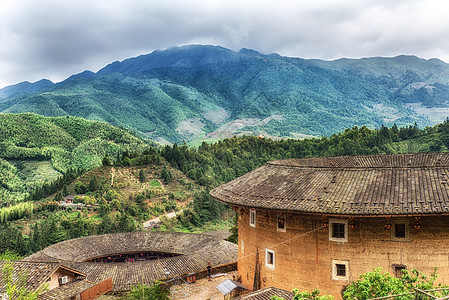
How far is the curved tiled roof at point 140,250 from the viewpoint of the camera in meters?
30.1

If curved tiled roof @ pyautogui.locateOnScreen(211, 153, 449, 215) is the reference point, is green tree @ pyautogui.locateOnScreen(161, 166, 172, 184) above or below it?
below

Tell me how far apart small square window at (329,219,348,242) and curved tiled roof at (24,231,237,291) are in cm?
1612

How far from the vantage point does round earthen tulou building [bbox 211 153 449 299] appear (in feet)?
51.0

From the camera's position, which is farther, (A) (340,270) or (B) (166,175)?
(B) (166,175)

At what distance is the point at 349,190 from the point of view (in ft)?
54.7

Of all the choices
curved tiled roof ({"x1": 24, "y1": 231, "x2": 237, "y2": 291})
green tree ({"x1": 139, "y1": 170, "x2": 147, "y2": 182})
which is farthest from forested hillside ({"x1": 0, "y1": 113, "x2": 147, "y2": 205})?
curved tiled roof ({"x1": 24, "y1": 231, "x2": 237, "y2": 291})

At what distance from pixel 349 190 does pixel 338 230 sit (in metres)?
1.79

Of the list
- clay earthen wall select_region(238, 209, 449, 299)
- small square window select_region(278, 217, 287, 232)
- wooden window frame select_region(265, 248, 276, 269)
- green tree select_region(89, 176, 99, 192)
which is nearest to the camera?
clay earthen wall select_region(238, 209, 449, 299)

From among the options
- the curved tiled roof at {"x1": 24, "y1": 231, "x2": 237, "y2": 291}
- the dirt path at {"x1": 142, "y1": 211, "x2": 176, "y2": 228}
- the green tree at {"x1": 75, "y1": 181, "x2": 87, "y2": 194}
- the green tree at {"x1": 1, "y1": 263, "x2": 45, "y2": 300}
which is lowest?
the dirt path at {"x1": 142, "y1": 211, "x2": 176, "y2": 228}

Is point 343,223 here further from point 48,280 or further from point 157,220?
point 157,220

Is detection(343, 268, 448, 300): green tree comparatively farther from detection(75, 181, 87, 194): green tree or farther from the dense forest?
detection(75, 181, 87, 194): green tree

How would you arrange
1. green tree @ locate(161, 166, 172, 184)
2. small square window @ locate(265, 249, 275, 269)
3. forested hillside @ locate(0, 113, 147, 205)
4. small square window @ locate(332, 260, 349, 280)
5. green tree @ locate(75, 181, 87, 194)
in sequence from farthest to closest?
forested hillside @ locate(0, 113, 147, 205) < green tree @ locate(161, 166, 172, 184) < green tree @ locate(75, 181, 87, 194) < small square window @ locate(265, 249, 275, 269) < small square window @ locate(332, 260, 349, 280)

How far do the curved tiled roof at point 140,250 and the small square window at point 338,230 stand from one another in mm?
16116

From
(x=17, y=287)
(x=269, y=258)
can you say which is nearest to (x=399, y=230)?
(x=269, y=258)
